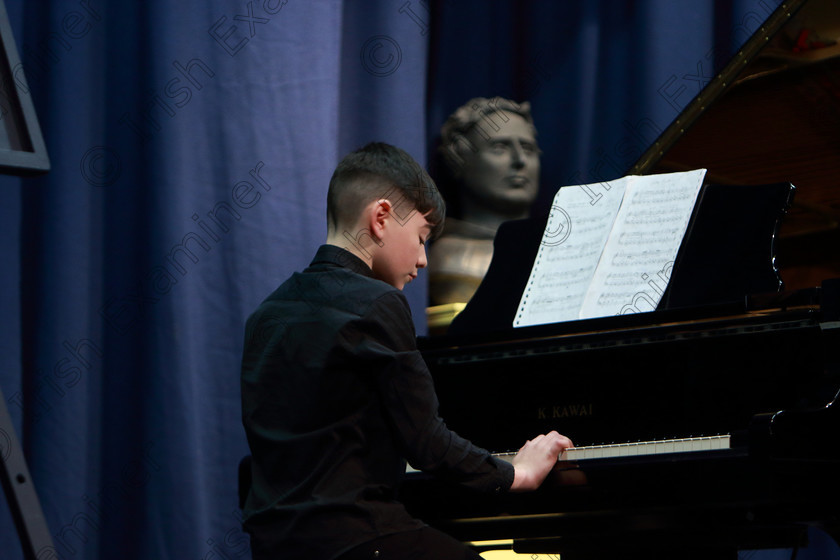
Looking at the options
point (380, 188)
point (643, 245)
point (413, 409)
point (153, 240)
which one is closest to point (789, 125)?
point (643, 245)

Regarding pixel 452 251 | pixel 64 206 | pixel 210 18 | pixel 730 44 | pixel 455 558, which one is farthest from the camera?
pixel 730 44

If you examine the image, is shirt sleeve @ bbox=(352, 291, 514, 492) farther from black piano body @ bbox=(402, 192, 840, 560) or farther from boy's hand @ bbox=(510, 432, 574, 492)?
black piano body @ bbox=(402, 192, 840, 560)

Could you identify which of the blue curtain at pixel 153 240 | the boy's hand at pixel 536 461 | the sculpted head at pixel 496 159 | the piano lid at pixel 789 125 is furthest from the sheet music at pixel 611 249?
the sculpted head at pixel 496 159

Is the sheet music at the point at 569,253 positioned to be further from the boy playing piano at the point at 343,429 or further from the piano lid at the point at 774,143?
the boy playing piano at the point at 343,429

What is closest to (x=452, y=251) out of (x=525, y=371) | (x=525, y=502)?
(x=525, y=371)

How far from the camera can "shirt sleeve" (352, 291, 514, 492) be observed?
144 centimetres

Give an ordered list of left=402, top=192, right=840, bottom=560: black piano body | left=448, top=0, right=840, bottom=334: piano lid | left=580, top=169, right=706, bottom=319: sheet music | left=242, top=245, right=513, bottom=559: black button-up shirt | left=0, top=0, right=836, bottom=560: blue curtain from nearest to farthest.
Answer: left=242, top=245, right=513, bottom=559: black button-up shirt < left=402, top=192, right=840, bottom=560: black piano body < left=580, top=169, right=706, bottom=319: sheet music < left=448, top=0, right=840, bottom=334: piano lid < left=0, top=0, right=836, bottom=560: blue curtain

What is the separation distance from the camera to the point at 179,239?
9.46 feet

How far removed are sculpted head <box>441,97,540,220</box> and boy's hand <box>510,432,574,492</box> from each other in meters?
1.81

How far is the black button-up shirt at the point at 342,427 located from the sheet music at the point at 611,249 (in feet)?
1.83

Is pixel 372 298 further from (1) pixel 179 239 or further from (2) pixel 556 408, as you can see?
Answer: (1) pixel 179 239

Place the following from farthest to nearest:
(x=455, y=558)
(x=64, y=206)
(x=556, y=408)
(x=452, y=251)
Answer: (x=452, y=251) < (x=64, y=206) < (x=556, y=408) < (x=455, y=558)

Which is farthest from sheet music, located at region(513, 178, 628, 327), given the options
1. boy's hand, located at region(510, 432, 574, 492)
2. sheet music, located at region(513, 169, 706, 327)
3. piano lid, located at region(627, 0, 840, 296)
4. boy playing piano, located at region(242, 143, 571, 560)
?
boy playing piano, located at region(242, 143, 571, 560)

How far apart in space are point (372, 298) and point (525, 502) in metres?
0.48
